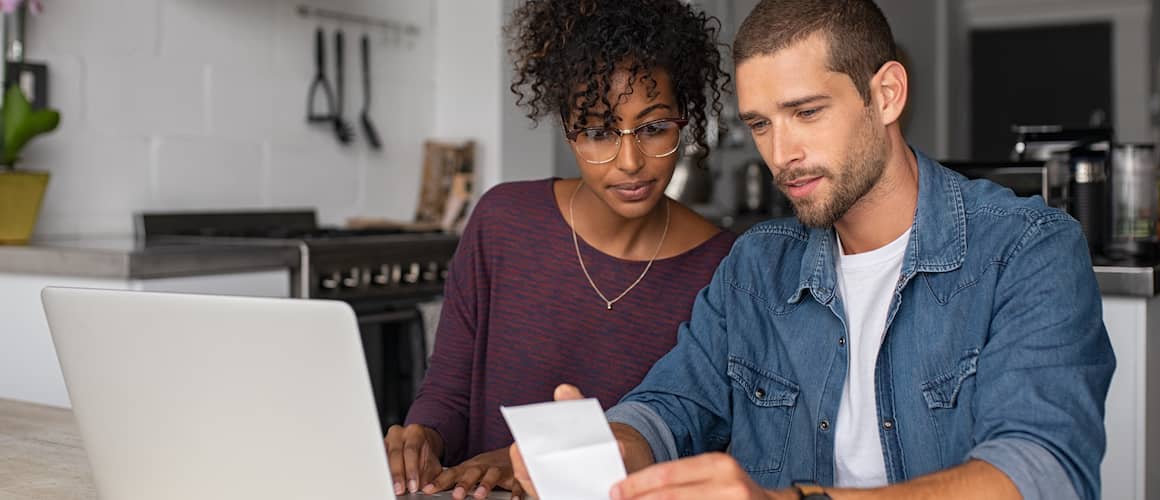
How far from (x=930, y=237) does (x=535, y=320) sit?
639 millimetres

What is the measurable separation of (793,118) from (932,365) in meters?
0.32

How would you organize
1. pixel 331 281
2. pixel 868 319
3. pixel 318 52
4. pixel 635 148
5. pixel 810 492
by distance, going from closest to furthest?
pixel 810 492, pixel 868 319, pixel 635 148, pixel 331 281, pixel 318 52

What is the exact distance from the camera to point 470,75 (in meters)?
3.84

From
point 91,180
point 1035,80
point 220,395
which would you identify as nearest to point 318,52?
point 91,180

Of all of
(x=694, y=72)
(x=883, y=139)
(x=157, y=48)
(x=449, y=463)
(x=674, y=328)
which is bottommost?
(x=449, y=463)

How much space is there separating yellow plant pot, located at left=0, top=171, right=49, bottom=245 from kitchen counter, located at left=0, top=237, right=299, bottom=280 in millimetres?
83

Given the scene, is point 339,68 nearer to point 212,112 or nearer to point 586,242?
point 212,112

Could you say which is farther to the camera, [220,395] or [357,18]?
[357,18]

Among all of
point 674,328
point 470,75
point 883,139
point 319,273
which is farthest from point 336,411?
point 470,75

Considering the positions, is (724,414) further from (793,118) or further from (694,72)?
(694,72)

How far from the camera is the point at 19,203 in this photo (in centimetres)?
252

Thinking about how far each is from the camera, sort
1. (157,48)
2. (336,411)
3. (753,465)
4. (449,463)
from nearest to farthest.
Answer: (336,411)
(753,465)
(449,463)
(157,48)

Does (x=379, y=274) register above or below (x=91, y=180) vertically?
below

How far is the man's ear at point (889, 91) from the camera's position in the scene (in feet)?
4.43
